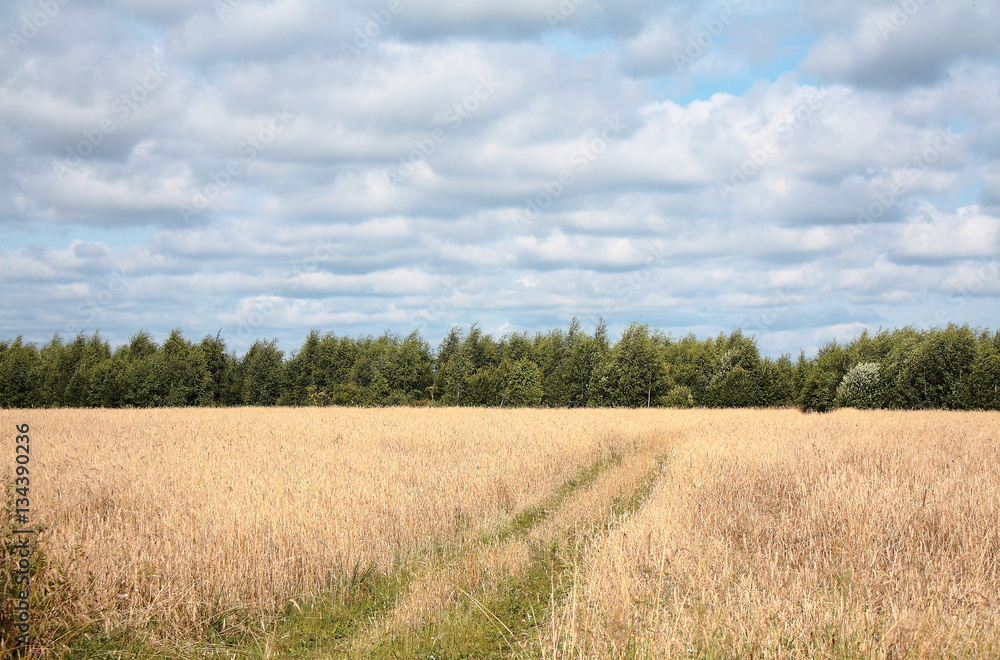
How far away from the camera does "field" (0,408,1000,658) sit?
5.29 m

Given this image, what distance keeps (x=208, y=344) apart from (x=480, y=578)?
6297 cm

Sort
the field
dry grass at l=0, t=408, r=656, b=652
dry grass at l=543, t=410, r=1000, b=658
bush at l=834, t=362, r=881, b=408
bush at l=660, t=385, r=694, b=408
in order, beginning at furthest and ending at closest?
bush at l=660, t=385, r=694, b=408 → bush at l=834, t=362, r=881, b=408 → dry grass at l=0, t=408, r=656, b=652 → the field → dry grass at l=543, t=410, r=1000, b=658

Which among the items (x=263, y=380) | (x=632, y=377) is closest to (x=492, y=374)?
(x=632, y=377)

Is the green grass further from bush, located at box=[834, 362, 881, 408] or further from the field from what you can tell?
bush, located at box=[834, 362, 881, 408]

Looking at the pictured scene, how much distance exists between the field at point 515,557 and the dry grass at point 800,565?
0.04 m

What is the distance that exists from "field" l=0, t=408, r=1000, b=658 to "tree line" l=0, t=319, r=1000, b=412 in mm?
37434

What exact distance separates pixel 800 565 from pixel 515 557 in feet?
11.8

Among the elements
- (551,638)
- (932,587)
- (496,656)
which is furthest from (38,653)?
(932,587)

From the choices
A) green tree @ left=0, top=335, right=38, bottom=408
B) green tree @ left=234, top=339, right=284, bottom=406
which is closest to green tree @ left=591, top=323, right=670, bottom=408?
green tree @ left=234, top=339, right=284, bottom=406

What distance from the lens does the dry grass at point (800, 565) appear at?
4.87m

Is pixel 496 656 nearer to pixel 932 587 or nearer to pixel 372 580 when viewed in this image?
pixel 372 580

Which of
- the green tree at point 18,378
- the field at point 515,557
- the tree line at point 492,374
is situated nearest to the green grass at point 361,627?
the field at point 515,557

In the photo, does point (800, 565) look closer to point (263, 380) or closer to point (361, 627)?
point (361, 627)

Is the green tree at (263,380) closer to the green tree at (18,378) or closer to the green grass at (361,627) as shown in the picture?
the green tree at (18,378)
